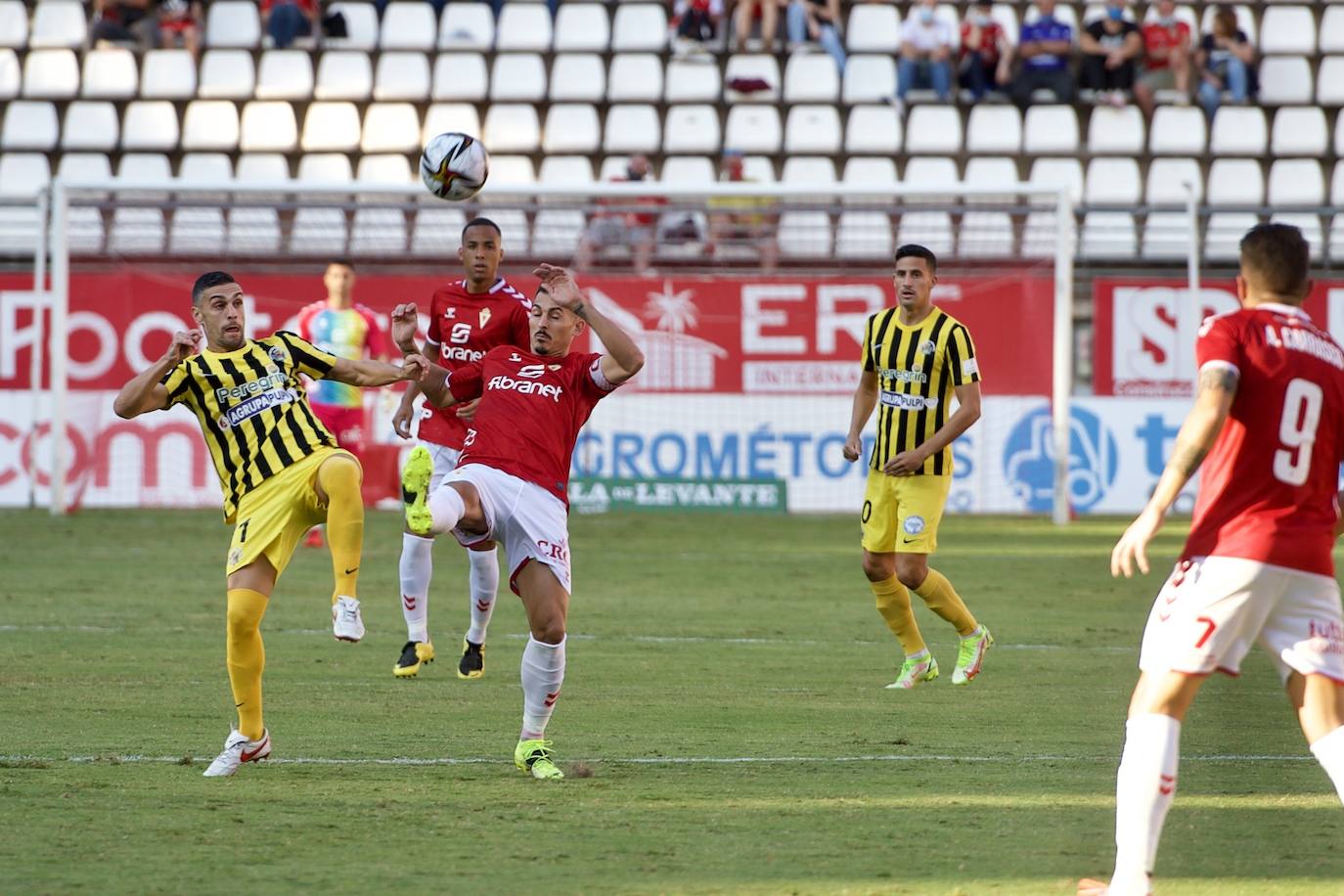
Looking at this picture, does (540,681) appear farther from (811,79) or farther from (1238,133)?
(1238,133)

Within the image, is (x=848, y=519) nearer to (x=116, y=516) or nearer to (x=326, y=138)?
(x=116, y=516)

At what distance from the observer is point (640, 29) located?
26672mm

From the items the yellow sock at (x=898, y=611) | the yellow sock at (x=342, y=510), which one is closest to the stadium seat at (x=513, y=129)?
the yellow sock at (x=898, y=611)

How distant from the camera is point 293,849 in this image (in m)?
5.69

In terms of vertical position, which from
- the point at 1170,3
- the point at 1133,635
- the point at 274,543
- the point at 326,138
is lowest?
the point at 1133,635

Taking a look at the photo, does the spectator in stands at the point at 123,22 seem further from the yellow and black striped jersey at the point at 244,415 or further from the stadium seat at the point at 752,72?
the yellow and black striped jersey at the point at 244,415

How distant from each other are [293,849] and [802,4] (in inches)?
880

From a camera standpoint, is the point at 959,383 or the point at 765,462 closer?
the point at 959,383

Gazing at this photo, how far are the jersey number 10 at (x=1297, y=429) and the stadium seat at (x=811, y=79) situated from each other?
832 inches

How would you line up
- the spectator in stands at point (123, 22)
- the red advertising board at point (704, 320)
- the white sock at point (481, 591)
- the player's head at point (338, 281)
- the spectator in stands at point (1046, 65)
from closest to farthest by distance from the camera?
the white sock at point (481, 591), the player's head at point (338, 281), the red advertising board at point (704, 320), the spectator in stands at point (1046, 65), the spectator in stands at point (123, 22)

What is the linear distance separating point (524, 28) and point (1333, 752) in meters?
23.3

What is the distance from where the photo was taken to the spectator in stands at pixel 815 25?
85.8 feet

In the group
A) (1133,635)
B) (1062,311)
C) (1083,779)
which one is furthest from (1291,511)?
(1062,311)

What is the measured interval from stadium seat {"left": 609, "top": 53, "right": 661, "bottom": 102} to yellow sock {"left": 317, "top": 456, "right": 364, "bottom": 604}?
19.0m
